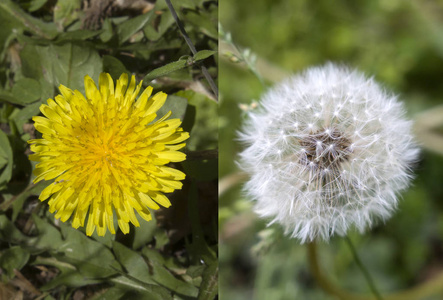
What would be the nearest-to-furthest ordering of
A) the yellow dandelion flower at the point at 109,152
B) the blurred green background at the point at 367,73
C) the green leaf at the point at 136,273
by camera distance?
1. the yellow dandelion flower at the point at 109,152
2. the green leaf at the point at 136,273
3. the blurred green background at the point at 367,73

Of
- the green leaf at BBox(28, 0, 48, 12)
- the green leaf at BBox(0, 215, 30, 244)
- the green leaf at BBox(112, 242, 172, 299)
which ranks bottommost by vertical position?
the green leaf at BBox(0, 215, 30, 244)

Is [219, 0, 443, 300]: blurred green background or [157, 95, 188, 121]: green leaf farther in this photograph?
[219, 0, 443, 300]: blurred green background

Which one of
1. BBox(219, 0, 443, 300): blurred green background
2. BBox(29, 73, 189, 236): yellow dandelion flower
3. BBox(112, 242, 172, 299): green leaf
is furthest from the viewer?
BBox(219, 0, 443, 300): blurred green background

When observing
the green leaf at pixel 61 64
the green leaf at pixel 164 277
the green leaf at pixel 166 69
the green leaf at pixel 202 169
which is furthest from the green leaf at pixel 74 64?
the green leaf at pixel 164 277

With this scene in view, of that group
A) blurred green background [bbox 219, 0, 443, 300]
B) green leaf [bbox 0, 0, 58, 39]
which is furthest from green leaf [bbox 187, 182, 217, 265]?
blurred green background [bbox 219, 0, 443, 300]

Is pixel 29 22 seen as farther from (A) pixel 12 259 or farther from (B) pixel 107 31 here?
(A) pixel 12 259

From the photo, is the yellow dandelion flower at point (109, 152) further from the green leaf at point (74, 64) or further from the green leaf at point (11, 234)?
the green leaf at point (11, 234)

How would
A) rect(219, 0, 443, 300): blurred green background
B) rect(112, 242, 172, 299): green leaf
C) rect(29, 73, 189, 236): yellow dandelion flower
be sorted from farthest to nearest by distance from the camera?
rect(219, 0, 443, 300): blurred green background
rect(112, 242, 172, 299): green leaf
rect(29, 73, 189, 236): yellow dandelion flower

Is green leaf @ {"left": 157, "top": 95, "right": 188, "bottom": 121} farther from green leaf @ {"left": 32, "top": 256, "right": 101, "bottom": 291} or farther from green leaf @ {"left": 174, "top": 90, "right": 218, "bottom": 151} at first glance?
green leaf @ {"left": 32, "top": 256, "right": 101, "bottom": 291}

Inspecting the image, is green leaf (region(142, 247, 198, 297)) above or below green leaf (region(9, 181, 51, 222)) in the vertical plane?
below
